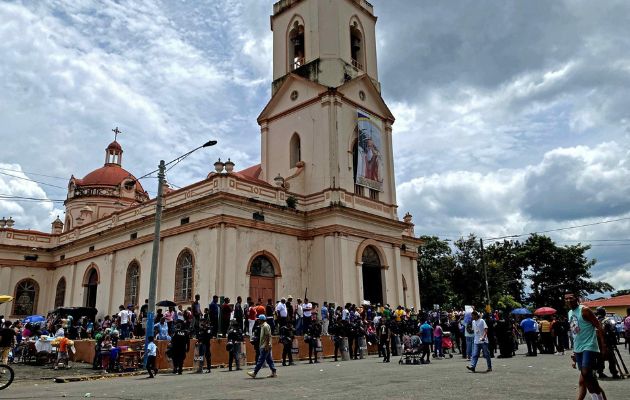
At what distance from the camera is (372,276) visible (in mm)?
28125

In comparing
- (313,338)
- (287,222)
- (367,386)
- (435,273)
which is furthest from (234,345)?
(435,273)

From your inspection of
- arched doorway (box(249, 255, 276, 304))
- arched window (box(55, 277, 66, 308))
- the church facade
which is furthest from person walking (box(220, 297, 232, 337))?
arched window (box(55, 277, 66, 308))

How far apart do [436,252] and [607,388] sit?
37548mm

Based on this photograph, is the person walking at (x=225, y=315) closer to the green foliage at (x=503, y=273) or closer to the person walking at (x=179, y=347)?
the person walking at (x=179, y=347)

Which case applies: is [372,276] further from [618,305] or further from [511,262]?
[618,305]

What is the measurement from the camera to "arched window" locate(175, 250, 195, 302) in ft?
80.9

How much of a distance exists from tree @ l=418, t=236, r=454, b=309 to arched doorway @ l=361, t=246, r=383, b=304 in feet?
50.8

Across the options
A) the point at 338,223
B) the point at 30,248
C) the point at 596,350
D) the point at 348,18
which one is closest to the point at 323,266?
the point at 338,223

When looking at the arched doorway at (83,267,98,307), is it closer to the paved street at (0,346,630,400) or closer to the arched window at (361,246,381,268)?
the arched window at (361,246,381,268)

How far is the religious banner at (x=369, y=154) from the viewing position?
96.2 ft

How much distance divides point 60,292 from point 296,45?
2309cm

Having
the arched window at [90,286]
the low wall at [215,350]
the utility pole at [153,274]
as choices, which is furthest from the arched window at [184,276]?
the arched window at [90,286]

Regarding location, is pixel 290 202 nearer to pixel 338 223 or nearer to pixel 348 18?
pixel 338 223

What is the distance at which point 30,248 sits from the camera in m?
36.2
